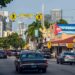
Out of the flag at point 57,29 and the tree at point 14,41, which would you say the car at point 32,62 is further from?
the tree at point 14,41

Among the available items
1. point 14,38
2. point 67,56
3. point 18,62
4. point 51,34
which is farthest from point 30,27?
point 18,62

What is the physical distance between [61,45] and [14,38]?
304 feet

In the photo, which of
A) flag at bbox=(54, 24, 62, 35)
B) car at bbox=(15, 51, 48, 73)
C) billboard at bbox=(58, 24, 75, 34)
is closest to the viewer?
car at bbox=(15, 51, 48, 73)

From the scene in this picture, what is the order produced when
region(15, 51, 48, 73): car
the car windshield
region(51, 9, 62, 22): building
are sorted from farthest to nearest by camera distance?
region(51, 9, 62, 22): building < the car windshield < region(15, 51, 48, 73): car

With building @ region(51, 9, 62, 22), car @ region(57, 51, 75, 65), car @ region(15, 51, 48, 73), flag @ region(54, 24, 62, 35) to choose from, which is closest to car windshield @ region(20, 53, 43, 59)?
car @ region(15, 51, 48, 73)

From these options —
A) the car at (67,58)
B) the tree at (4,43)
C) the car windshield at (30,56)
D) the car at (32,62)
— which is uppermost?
the car windshield at (30,56)

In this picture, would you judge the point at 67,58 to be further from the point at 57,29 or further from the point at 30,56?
the point at 57,29

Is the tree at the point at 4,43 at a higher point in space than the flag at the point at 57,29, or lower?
lower

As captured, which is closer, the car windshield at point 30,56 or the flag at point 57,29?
the car windshield at point 30,56

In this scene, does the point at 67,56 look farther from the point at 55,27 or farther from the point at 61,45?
the point at 55,27

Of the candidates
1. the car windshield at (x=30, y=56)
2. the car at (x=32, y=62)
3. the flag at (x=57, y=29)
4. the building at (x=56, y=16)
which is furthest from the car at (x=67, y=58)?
the building at (x=56, y=16)

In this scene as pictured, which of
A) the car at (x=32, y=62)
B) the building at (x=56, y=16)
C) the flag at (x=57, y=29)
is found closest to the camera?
the car at (x=32, y=62)

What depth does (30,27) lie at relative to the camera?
12131 centimetres

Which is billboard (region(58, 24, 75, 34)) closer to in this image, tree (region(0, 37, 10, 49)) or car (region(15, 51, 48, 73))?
car (region(15, 51, 48, 73))
